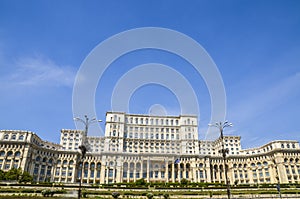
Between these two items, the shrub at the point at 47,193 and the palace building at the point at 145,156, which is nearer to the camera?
the shrub at the point at 47,193

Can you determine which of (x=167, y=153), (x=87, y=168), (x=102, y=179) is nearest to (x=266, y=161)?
(x=167, y=153)

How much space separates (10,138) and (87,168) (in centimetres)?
3266

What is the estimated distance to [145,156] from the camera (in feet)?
302

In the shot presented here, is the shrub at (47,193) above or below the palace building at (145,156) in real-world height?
below

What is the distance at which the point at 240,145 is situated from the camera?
110500mm

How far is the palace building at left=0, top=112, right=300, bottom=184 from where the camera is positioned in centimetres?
8406

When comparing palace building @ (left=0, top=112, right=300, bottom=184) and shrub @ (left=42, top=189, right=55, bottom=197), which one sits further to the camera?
palace building @ (left=0, top=112, right=300, bottom=184)

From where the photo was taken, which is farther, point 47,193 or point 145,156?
point 145,156

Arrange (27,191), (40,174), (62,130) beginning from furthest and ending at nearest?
1. (62,130)
2. (40,174)
3. (27,191)

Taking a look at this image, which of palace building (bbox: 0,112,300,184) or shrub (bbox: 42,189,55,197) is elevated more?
palace building (bbox: 0,112,300,184)

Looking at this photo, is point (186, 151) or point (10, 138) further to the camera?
point (186, 151)

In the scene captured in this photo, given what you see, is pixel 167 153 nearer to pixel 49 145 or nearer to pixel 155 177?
pixel 155 177

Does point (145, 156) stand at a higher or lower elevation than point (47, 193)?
higher

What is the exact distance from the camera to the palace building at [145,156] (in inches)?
3310
